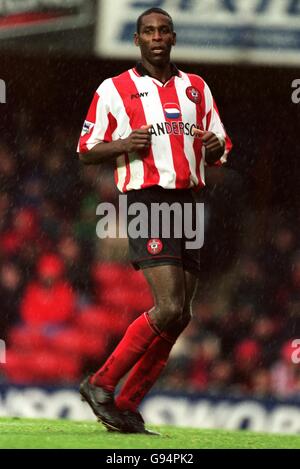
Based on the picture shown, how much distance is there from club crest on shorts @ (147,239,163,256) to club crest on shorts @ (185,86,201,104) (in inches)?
27.2

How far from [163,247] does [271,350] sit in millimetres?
3815

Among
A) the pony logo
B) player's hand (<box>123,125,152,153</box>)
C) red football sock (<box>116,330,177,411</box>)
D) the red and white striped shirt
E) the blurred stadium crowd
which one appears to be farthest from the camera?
the blurred stadium crowd

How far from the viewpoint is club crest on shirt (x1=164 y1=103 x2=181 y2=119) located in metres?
6.24

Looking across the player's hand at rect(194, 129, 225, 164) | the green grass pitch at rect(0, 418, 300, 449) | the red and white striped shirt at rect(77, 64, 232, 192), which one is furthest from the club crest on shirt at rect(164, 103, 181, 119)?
the green grass pitch at rect(0, 418, 300, 449)

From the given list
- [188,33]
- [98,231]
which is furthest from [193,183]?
[98,231]

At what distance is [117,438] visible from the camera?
239 inches

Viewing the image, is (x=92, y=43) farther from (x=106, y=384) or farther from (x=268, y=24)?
(x=106, y=384)

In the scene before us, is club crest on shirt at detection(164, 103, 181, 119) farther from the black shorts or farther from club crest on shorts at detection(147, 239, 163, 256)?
club crest on shorts at detection(147, 239, 163, 256)

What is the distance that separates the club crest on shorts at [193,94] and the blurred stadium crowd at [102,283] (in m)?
3.55

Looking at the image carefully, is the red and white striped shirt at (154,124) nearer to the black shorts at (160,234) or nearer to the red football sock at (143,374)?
the black shorts at (160,234)

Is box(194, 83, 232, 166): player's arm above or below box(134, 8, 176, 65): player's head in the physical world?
below

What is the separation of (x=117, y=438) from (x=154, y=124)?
1.40m

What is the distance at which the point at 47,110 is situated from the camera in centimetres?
1016

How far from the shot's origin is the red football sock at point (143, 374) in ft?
20.7
